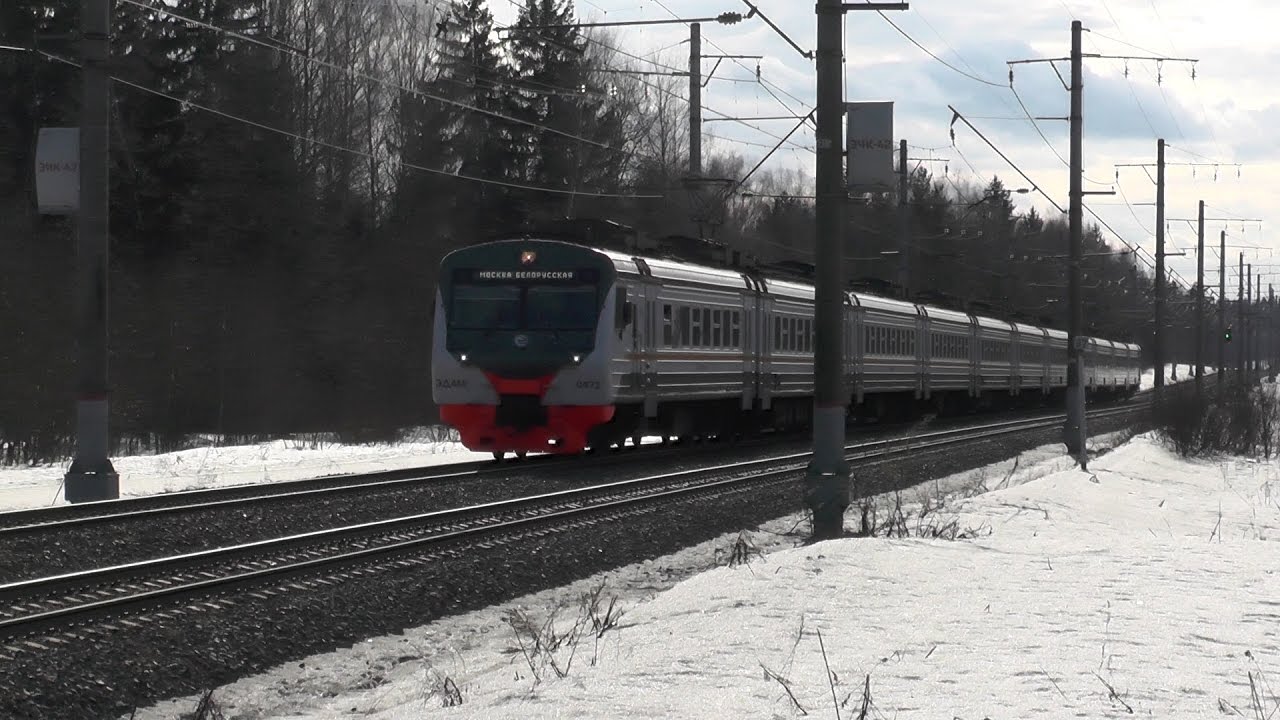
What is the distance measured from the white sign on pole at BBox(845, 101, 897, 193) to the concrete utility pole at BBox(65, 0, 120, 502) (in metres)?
8.16

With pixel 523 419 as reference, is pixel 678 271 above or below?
above

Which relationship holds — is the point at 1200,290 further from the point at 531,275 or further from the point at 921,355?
the point at 531,275

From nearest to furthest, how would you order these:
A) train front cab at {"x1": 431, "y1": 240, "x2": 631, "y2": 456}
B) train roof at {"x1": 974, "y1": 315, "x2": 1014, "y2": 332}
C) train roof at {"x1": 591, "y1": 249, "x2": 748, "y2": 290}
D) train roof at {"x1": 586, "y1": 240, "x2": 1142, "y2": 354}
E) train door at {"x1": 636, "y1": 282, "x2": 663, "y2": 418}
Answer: train front cab at {"x1": 431, "y1": 240, "x2": 631, "y2": 456} → train roof at {"x1": 591, "y1": 249, "x2": 748, "y2": 290} → train roof at {"x1": 586, "y1": 240, "x2": 1142, "y2": 354} → train door at {"x1": 636, "y1": 282, "x2": 663, "y2": 418} → train roof at {"x1": 974, "y1": 315, "x2": 1014, "y2": 332}

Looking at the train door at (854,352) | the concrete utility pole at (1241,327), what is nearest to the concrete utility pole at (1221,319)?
the concrete utility pole at (1241,327)

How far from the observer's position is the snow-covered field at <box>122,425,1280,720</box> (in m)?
7.47

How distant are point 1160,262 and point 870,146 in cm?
4105

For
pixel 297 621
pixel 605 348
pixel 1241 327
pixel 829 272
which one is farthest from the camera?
pixel 1241 327

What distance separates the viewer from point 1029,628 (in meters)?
9.39

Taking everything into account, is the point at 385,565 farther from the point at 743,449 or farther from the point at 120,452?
the point at 120,452

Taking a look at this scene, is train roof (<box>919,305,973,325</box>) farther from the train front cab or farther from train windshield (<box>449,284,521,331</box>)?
train windshield (<box>449,284,521,331</box>)

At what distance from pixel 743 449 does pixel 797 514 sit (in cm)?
999

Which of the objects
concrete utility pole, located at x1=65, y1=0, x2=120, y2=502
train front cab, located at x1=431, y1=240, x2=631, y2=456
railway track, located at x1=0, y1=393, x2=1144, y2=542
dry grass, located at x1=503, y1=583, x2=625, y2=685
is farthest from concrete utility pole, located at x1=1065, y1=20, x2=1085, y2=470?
dry grass, located at x1=503, y1=583, x2=625, y2=685

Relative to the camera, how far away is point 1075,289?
1115 inches

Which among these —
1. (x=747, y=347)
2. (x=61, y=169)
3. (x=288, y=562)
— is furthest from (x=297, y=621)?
(x=747, y=347)
